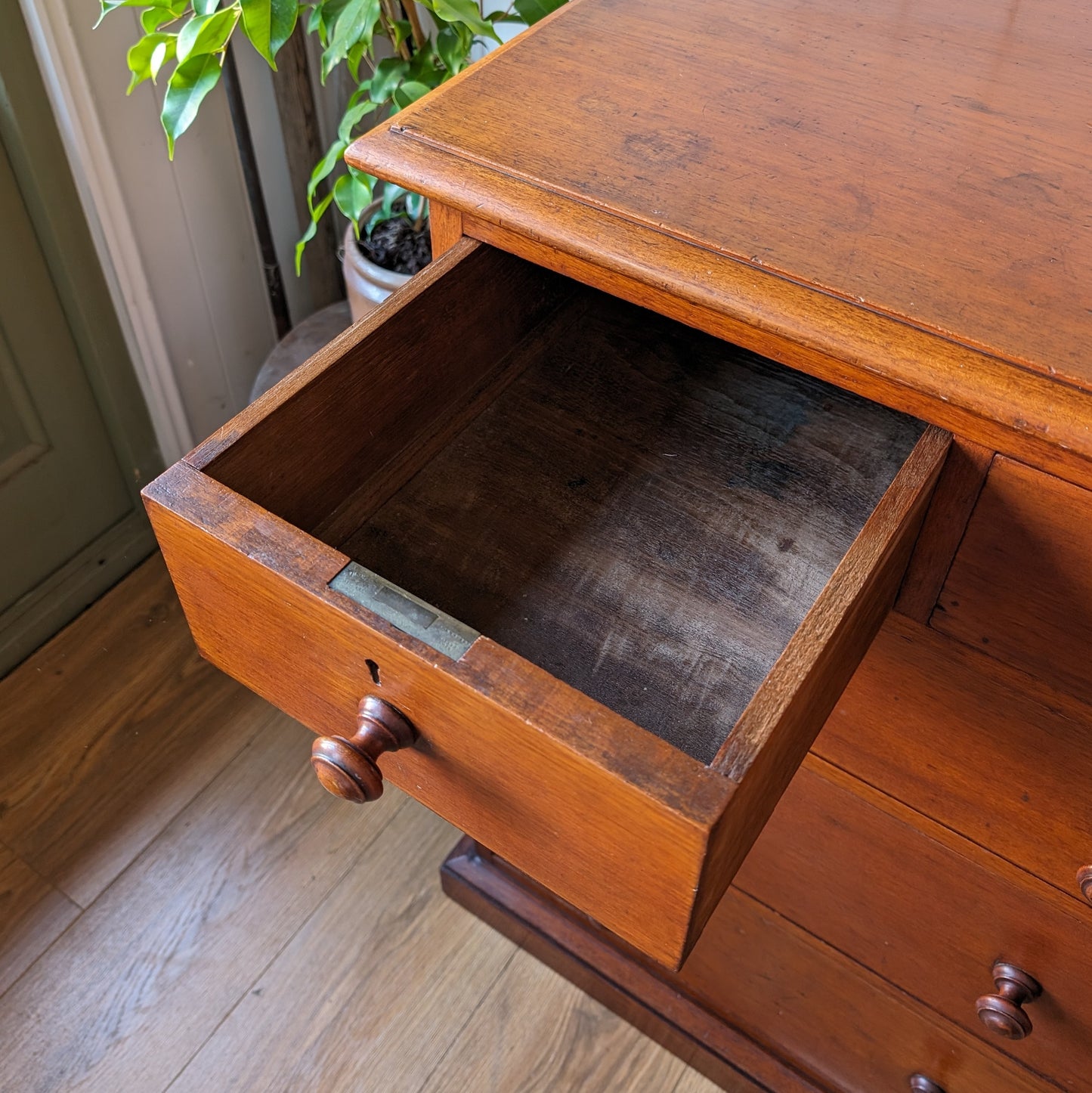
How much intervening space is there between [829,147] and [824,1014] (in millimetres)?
712

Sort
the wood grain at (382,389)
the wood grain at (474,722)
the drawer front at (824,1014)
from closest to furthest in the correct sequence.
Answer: the wood grain at (474,722)
the wood grain at (382,389)
the drawer front at (824,1014)

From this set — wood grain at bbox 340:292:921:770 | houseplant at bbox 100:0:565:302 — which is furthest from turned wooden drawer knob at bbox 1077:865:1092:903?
houseplant at bbox 100:0:565:302

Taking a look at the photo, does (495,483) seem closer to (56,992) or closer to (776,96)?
(776,96)

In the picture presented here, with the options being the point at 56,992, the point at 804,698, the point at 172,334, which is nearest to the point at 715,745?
the point at 804,698

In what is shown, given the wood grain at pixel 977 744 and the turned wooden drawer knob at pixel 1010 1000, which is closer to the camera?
the wood grain at pixel 977 744

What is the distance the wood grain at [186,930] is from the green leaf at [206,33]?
77cm

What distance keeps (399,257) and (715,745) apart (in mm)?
809

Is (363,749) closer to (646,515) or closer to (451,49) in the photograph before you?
(646,515)

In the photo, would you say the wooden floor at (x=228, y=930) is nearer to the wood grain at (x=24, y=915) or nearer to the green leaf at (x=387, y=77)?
the wood grain at (x=24, y=915)

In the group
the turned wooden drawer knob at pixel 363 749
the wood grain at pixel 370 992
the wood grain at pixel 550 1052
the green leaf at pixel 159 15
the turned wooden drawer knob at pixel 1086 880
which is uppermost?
the green leaf at pixel 159 15

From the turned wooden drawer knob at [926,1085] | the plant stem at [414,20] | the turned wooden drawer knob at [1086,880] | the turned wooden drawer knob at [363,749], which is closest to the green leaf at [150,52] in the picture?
the plant stem at [414,20]

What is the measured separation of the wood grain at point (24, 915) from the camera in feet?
3.61

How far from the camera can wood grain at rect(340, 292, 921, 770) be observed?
584 mm

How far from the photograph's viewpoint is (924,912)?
0.73 meters
